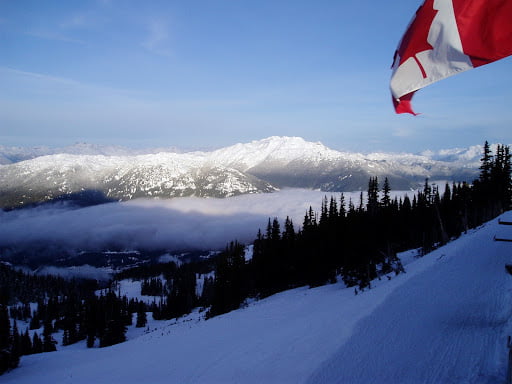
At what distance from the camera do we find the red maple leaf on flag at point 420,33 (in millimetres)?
5824

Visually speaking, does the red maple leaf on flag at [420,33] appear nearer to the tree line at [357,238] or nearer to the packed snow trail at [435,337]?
the packed snow trail at [435,337]

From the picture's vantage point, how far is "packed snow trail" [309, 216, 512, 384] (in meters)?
9.36

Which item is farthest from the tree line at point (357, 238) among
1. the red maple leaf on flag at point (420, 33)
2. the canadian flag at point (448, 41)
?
the red maple leaf on flag at point (420, 33)

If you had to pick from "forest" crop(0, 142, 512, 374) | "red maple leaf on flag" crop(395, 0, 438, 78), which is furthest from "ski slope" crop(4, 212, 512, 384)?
"forest" crop(0, 142, 512, 374)

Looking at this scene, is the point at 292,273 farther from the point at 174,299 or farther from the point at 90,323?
the point at 174,299

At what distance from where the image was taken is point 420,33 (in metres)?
5.96

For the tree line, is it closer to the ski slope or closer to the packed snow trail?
the ski slope

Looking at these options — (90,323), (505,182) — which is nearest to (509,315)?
(505,182)

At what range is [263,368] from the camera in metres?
14.0

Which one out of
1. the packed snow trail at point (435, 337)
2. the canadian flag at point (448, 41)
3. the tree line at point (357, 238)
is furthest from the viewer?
the tree line at point (357, 238)

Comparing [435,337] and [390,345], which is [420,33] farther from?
[390,345]

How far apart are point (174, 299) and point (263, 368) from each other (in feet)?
362

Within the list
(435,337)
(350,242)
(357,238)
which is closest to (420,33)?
(435,337)

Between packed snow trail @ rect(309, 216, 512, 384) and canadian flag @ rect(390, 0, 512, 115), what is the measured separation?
739cm
